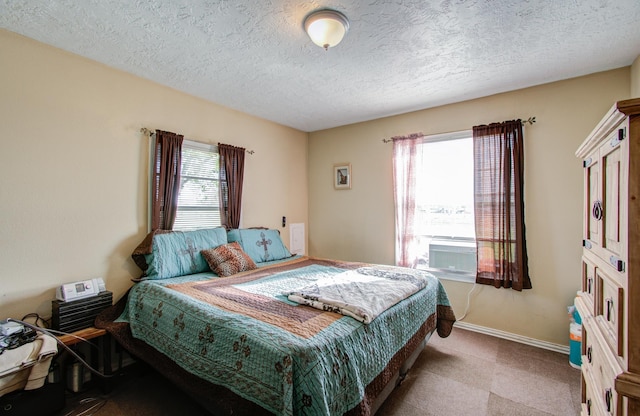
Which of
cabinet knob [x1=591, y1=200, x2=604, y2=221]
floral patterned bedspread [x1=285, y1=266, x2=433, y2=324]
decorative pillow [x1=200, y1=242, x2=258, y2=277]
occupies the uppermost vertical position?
cabinet knob [x1=591, y1=200, x2=604, y2=221]

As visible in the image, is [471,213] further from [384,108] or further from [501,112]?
[384,108]

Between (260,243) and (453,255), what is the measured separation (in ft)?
7.48

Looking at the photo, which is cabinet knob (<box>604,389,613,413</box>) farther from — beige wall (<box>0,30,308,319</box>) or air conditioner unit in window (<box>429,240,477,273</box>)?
beige wall (<box>0,30,308,319</box>)

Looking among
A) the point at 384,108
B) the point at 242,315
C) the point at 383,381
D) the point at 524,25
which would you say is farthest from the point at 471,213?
the point at 242,315

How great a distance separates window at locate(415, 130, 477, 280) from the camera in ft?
10.6

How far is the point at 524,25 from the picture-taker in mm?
1860

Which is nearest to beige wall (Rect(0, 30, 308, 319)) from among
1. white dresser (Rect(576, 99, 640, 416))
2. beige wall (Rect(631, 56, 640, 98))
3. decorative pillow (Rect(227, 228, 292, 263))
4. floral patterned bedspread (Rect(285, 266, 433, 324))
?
decorative pillow (Rect(227, 228, 292, 263))

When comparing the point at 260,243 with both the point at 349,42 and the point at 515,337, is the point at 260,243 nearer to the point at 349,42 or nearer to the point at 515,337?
the point at 349,42

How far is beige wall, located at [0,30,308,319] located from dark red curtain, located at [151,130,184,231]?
11 cm

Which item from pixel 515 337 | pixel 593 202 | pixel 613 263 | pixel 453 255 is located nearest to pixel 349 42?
pixel 593 202

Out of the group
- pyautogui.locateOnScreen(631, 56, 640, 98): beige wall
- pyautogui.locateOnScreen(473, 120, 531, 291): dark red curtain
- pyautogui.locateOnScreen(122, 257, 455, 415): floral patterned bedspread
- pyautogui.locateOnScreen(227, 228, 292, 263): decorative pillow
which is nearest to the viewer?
Answer: pyautogui.locateOnScreen(122, 257, 455, 415): floral patterned bedspread

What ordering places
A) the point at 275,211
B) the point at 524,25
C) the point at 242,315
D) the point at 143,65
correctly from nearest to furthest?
the point at 242,315 < the point at 524,25 < the point at 143,65 < the point at 275,211

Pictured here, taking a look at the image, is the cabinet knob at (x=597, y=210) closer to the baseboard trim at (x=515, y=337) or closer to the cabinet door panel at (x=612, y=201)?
the cabinet door panel at (x=612, y=201)

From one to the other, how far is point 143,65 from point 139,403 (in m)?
2.63
